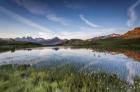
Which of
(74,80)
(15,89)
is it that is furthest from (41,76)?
(15,89)

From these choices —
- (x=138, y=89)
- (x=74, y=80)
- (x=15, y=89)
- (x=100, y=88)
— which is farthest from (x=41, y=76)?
(x=138, y=89)

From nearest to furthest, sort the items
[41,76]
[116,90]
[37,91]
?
[37,91] → [116,90] → [41,76]

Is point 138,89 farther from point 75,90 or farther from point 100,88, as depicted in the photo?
point 75,90

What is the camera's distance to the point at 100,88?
9914 millimetres

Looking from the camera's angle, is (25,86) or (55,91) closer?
(55,91)

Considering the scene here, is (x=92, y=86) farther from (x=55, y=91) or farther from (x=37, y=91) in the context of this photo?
(x=37, y=91)

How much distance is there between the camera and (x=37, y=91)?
8.81 m

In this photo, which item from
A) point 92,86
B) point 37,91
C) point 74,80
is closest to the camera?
→ point 37,91

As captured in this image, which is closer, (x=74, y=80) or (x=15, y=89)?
(x=15, y=89)

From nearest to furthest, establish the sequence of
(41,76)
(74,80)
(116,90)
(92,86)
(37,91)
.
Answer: (37,91)
(116,90)
(92,86)
(74,80)
(41,76)

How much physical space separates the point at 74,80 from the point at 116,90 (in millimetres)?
3202

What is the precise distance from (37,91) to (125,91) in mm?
5046

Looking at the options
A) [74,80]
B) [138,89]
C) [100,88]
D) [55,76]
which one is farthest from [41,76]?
[138,89]

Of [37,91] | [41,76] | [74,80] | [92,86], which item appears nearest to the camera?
[37,91]
